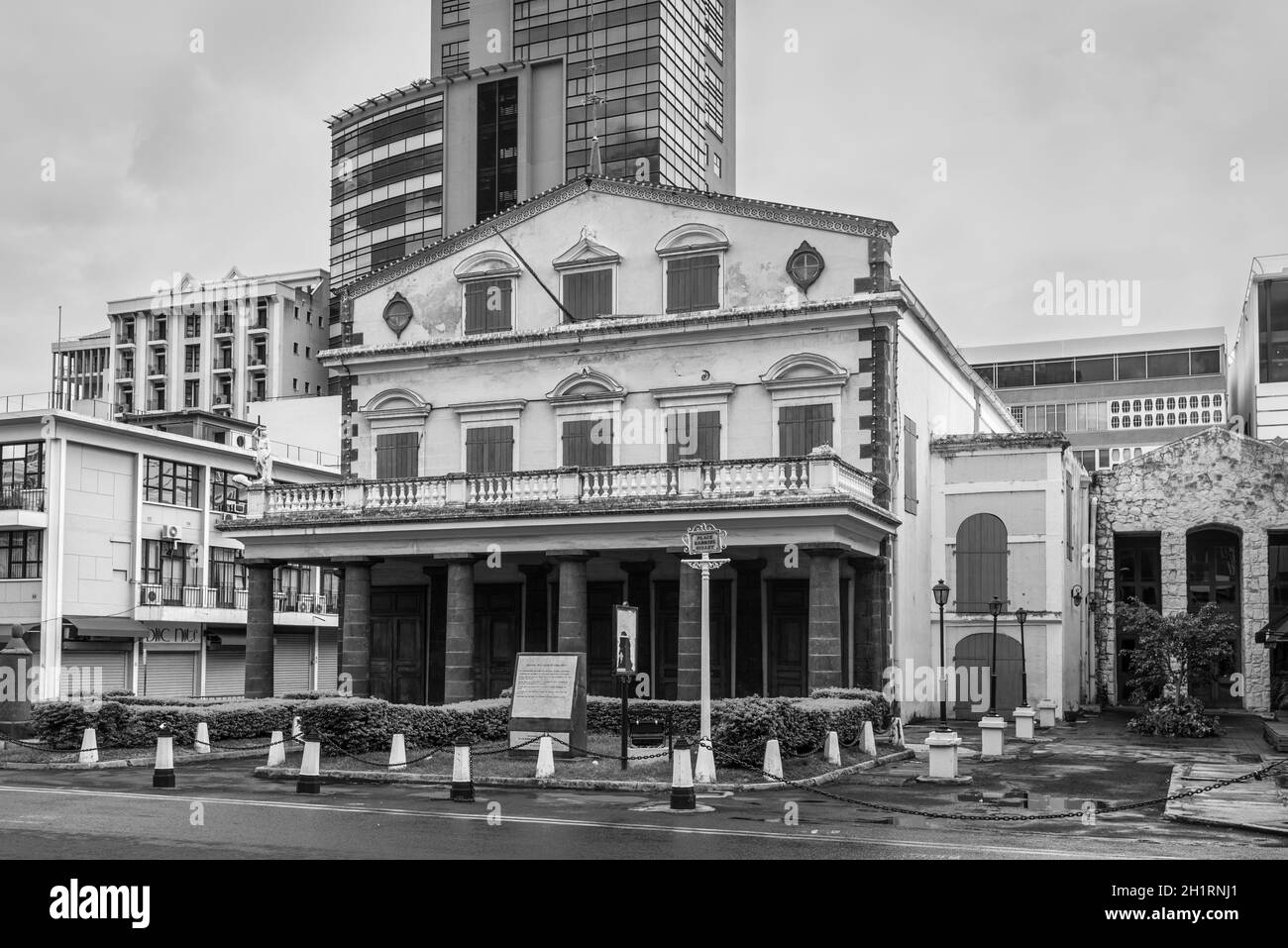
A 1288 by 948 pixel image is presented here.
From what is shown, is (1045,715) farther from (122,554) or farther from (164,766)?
(122,554)

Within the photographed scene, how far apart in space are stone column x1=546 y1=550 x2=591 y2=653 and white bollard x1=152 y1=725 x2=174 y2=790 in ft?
34.7

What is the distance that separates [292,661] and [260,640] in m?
30.1

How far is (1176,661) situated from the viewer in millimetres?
35344

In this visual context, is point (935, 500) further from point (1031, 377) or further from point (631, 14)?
point (631, 14)

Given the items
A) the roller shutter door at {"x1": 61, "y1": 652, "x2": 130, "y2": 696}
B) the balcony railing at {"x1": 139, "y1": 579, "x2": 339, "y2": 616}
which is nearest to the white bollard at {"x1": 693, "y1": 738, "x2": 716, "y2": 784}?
the balcony railing at {"x1": 139, "y1": 579, "x2": 339, "y2": 616}

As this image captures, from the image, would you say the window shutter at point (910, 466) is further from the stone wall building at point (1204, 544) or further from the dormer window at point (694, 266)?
the stone wall building at point (1204, 544)

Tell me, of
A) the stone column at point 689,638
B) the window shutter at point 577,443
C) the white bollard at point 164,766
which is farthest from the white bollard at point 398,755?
the window shutter at point 577,443

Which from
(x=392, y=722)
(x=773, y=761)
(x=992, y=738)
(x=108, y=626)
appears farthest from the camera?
(x=108, y=626)

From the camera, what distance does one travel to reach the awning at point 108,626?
160ft

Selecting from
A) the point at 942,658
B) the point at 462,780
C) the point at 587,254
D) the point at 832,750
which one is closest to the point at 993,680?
the point at 942,658

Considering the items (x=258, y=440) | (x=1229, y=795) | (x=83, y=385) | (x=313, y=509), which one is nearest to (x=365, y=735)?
(x=313, y=509)

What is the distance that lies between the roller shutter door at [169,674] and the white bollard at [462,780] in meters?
35.6

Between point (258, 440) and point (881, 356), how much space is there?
1652 cm
